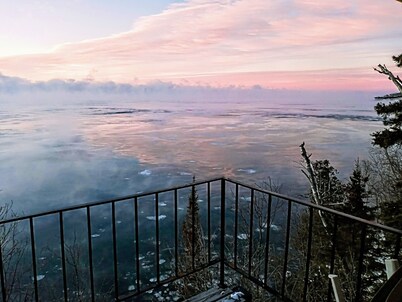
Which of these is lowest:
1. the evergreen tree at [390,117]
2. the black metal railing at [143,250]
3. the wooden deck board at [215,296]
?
the black metal railing at [143,250]

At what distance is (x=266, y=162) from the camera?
96.1ft

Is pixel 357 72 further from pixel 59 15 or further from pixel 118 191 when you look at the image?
pixel 118 191

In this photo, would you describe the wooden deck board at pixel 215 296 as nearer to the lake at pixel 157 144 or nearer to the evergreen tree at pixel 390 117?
the evergreen tree at pixel 390 117

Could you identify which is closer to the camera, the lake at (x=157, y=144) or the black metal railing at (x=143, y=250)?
the black metal railing at (x=143, y=250)

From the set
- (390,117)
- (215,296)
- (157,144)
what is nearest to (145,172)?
(157,144)

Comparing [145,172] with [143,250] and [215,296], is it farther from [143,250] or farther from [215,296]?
[215,296]

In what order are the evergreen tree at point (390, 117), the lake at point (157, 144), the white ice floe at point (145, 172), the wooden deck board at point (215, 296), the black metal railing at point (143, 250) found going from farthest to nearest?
the white ice floe at point (145, 172) < the lake at point (157, 144) < the black metal railing at point (143, 250) < the evergreen tree at point (390, 117) < the wooden deck board at point (215, 296)

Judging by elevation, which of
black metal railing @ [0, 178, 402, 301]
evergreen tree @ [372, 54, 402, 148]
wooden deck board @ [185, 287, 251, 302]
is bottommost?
black metal railing @ [0, 178, 402, 301]

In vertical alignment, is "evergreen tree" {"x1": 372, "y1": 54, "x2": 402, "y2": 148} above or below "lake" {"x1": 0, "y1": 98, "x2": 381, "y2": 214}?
above

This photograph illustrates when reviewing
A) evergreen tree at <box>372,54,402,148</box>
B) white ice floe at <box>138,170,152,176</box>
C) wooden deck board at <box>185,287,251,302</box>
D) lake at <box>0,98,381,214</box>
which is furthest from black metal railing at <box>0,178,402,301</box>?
wooden deck board at <box>185,287,251,302</box>

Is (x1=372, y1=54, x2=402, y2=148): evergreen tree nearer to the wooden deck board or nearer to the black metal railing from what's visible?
the black metal railing

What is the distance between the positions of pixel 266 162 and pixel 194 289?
55.9 feet

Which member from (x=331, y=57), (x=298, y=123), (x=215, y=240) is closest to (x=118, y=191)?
(x=215, y=240)

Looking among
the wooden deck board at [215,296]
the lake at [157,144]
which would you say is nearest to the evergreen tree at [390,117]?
the wooden deck board at [215,296]
